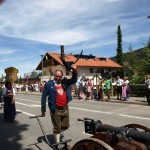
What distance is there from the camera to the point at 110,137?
468 centimetres

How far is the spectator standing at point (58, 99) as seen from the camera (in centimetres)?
668

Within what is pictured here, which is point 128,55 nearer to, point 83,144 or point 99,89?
point 99,89

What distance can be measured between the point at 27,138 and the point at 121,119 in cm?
419

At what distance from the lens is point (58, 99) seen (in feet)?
22.1

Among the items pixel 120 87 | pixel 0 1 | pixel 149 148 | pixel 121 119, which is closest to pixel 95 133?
pixel 149 148

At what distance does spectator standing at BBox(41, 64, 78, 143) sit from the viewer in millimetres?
6684

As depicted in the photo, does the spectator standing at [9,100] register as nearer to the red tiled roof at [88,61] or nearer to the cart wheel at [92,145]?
the cart wheel at [92,145]

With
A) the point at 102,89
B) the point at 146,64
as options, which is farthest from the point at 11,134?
the point at 146,64

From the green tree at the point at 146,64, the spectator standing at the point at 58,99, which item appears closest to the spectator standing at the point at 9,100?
the spectator standing at the point at 58,99

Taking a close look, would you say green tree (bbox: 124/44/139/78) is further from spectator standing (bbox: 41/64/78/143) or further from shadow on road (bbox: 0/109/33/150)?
spectator standing (bbox: 41/64/78/143)

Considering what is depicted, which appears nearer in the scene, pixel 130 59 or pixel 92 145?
pixel 92 145

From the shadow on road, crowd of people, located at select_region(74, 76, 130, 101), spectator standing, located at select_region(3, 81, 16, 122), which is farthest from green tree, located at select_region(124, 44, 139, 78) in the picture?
the shadow on road

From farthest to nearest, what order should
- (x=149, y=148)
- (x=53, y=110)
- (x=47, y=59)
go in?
(x=47, y=59) < (x=53, y=110) < (x=149, y=148)

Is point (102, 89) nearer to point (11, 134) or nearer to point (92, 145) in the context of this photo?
point (11, 134)
